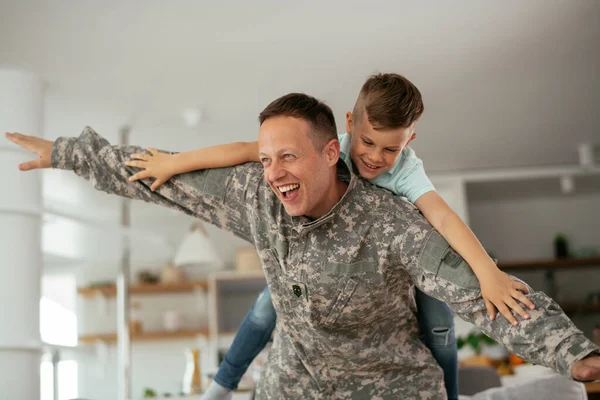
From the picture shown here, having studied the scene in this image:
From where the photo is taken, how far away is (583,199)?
25.4ft

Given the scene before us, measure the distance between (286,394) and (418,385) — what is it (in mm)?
432

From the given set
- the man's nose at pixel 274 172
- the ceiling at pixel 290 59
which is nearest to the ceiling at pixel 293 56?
the ceiling at pixel 290 59

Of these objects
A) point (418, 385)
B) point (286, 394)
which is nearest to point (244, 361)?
point (286, 394)

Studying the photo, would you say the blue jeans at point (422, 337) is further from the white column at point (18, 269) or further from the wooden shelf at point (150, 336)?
the wooden shelf at point (150, 336)

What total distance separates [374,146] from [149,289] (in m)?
5.59

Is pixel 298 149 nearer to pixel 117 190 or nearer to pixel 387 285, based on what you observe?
pixel 387 285

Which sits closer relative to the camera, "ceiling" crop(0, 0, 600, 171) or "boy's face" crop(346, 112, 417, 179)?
"boy's face" crop(346, 112, 417, 179)

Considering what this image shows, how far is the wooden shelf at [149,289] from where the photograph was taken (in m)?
7.36

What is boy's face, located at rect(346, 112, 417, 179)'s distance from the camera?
7.09 feet

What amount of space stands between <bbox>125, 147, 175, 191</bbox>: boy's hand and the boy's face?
1.90ft

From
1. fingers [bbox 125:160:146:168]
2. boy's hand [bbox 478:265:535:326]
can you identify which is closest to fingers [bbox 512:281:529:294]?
boy's hand [bbox 478:265:535:326]

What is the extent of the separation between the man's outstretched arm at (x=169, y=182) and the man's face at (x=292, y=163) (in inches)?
7.8

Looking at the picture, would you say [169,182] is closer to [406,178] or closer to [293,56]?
[406,178]

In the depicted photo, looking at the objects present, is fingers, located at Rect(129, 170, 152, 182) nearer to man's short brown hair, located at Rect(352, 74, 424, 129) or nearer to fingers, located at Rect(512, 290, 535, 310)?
man's short brown hair, located at Rect(352, 74, 424, 129)
